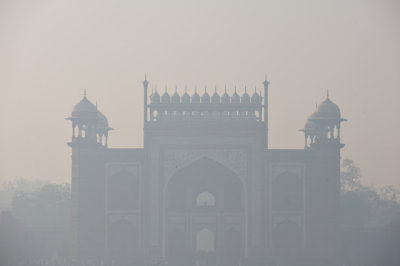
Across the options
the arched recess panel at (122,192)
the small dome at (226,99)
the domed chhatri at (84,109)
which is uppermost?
the small dome at (226,99)

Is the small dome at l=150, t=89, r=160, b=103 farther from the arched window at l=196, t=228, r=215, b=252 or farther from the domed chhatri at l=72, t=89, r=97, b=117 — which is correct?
the arched window at l=196, t=228, r=215, b=252

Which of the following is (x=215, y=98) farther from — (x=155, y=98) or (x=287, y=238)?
(x=287, y=238)

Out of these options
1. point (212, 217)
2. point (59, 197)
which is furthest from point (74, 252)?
point (59, 197)

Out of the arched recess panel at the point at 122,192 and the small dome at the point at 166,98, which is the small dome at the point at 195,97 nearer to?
the small dome at the point at 166,98

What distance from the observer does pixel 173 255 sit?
5259cm

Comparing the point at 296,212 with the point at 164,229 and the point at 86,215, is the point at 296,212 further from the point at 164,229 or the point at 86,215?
the point at 86,215

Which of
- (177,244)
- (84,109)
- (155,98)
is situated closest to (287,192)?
(177,244)

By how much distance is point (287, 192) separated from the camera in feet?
172

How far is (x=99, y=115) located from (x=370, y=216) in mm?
20052

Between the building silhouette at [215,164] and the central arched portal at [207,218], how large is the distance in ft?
0.44

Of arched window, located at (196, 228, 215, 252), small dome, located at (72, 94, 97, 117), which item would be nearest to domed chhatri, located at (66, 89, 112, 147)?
small dome, located at (72, 94, 97, 117)

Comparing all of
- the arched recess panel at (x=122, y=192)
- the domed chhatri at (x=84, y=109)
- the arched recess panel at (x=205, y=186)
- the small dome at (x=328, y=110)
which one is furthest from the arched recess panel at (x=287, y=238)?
the domed chhatri at (x=84, y=109)

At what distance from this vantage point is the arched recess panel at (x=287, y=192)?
52.3 m

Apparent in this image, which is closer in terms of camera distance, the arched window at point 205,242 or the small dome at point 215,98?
the small dome at point 215,98
